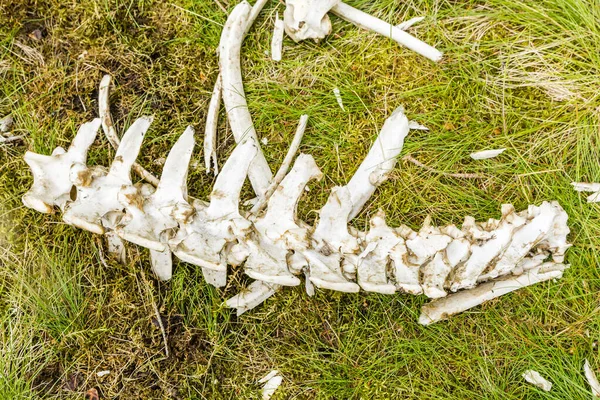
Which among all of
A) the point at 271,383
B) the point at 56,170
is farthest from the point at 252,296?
the point at 56,170

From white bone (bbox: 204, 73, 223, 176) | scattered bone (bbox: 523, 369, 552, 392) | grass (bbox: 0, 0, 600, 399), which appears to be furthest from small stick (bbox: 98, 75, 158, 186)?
scattered bone (bbox: 523, 369, 552, 392)

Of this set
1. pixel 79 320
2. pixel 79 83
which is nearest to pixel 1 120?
pixel 79 83

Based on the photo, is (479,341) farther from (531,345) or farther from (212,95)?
(212,95)

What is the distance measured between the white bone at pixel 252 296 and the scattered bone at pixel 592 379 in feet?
4.85

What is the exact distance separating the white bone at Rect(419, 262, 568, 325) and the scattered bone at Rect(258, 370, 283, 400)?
80cm

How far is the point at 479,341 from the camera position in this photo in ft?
8.76

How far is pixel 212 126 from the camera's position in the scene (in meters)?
2.67

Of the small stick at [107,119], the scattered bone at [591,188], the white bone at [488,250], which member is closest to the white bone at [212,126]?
the small stick at [107,119]

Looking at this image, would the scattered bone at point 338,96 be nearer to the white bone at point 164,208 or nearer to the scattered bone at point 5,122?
the white bone at point 164,208

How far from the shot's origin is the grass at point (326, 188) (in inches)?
105

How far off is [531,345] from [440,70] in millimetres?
1372

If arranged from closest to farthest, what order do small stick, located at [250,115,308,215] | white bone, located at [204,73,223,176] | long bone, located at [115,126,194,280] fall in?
long bone, located at [115,126,194,280] → small stick, located at [250,115,308,215] → white bone, located at [204,73,223,176]

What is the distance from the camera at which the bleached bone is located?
7.45 ft

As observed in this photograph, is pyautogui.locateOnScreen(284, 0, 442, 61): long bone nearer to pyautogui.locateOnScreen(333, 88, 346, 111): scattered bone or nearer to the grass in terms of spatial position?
the grass
